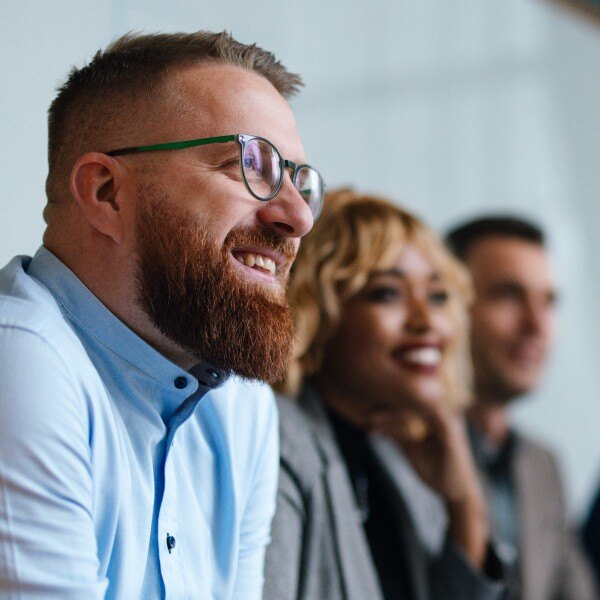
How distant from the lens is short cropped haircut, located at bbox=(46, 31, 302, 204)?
1.12 metres

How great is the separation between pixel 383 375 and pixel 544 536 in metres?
0.93

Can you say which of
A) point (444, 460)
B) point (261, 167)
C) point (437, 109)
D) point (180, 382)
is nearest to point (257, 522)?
point (180, 382)

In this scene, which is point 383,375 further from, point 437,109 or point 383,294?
point 437,109

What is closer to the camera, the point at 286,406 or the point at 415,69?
the point at 286,406

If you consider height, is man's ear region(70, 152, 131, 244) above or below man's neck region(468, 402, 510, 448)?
above

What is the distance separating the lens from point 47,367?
94 centimetres

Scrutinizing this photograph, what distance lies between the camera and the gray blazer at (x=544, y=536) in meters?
2.39

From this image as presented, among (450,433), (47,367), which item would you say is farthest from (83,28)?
(450,433)

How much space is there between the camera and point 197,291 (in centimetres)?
111

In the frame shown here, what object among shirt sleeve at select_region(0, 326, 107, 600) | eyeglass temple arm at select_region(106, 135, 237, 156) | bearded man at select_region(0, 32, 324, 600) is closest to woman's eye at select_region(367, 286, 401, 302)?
bearded man at select_region(0, 32, 324, 600)

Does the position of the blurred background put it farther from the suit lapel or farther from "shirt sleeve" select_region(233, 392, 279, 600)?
"shirt sleeve" select_region(233, 392, 279, 600)

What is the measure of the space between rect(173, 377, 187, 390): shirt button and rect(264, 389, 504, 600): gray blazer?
49 centimetres

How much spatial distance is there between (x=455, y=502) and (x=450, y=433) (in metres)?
0.16

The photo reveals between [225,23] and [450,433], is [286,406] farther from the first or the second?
[225,23]
